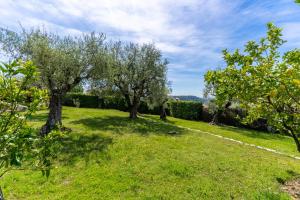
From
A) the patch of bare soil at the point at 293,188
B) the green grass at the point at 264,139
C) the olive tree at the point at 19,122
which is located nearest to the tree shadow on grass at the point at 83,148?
the olive tree at the point at 19,122

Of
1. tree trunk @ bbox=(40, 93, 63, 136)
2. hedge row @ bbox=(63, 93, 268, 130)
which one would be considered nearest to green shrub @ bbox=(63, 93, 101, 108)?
hedge row @ bbox=(63, 93, 268, 130)

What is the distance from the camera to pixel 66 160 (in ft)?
33.7

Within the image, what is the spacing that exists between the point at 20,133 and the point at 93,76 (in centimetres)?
1376

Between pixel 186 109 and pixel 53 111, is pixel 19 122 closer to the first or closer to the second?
pixel 53 111

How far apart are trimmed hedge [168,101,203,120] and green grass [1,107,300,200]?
1944cm

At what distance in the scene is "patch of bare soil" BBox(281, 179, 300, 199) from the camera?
26.8ft

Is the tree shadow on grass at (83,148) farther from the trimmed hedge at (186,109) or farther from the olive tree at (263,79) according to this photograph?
the trimmed hedge at (186,109)

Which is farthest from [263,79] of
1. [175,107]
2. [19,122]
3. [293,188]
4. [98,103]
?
[98,103]

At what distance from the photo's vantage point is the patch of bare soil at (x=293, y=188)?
818 centimetres

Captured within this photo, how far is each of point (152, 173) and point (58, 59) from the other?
9733mm

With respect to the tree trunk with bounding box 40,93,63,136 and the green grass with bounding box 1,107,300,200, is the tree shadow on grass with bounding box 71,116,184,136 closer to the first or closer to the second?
the tree trunk with bounding box 40,93,63,136

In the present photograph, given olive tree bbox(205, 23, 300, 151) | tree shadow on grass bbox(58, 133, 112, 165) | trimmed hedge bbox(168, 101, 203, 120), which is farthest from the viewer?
trimmed hedge bbox(168, 101, 203, 120)

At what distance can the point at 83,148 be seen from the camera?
39.4ft

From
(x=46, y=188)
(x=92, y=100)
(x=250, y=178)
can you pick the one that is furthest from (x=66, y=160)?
(x=92, y=100)
